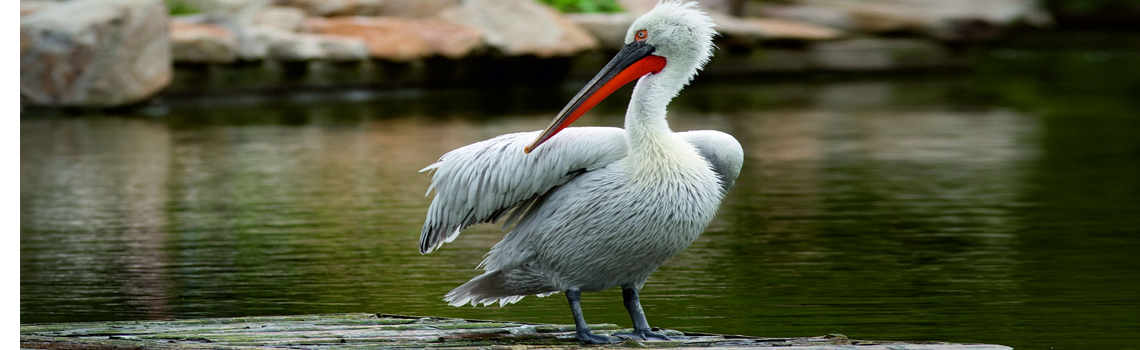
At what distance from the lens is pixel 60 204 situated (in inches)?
333

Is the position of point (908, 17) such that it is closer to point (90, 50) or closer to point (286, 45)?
point (286, 45)

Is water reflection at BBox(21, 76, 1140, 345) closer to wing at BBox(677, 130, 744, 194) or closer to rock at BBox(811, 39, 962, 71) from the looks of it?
wing at BBox(677, 130, 744, 194)

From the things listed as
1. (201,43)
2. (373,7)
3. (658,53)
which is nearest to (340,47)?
(201,43)

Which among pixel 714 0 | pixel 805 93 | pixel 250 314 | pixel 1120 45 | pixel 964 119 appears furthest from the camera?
pixel 1120 45

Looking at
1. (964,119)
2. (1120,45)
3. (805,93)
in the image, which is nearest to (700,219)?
(964,119)

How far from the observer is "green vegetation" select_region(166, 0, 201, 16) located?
17.9 meters

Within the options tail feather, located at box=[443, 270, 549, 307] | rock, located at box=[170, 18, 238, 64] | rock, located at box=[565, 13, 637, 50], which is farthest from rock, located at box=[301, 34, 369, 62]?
tail feather, located at box=[443, 270, 549, 307]

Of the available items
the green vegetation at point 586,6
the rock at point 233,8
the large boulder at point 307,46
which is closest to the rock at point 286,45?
the large boulder at point 307,46

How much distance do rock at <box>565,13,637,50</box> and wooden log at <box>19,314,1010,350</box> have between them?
14.5 meters

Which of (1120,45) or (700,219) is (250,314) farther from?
(1120,45)

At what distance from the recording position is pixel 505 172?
4.19 m

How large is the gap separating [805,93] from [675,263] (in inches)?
457

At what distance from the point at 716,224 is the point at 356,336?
367cm

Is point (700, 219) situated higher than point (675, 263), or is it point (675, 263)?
point (700, 219)
